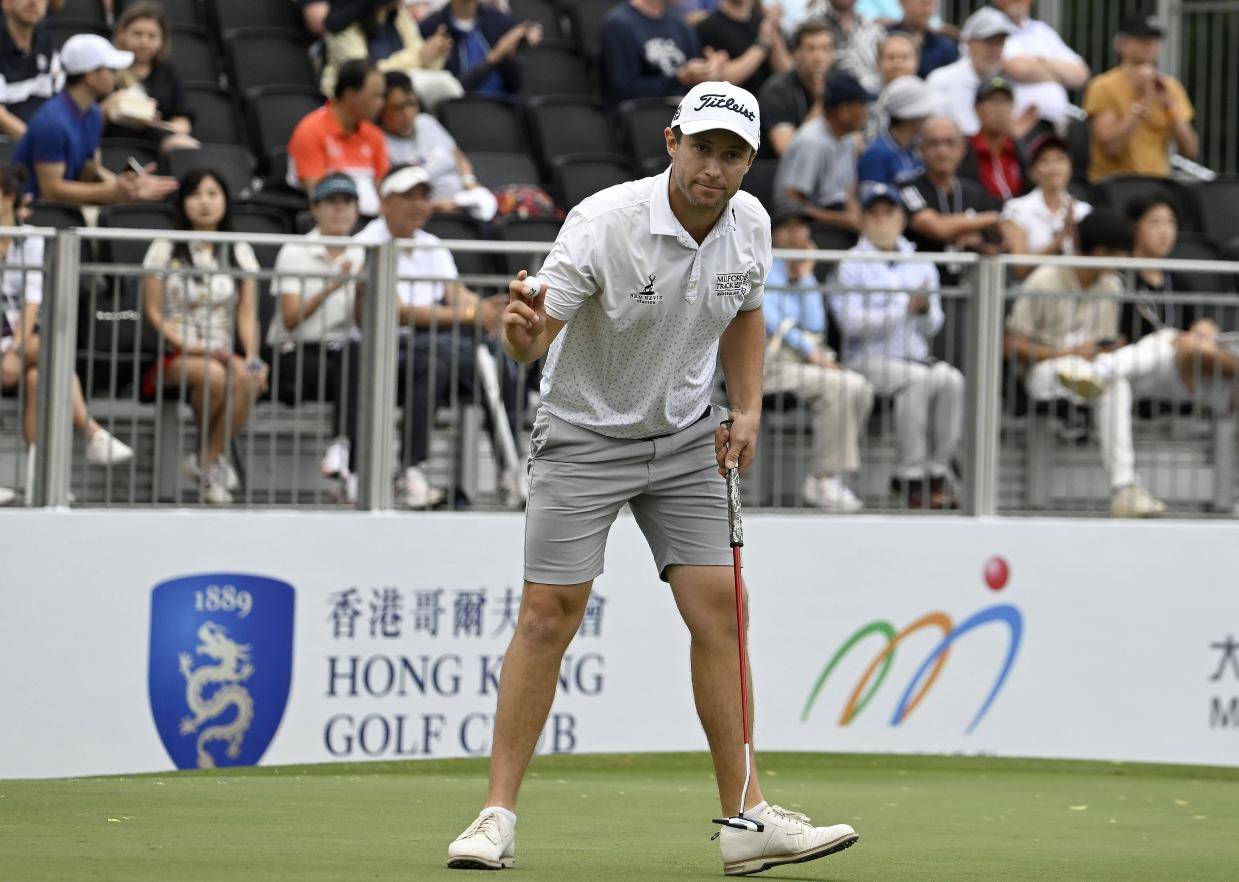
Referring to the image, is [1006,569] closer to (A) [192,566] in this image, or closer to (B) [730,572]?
(A) [192,566]

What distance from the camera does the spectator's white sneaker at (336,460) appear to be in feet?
30.6

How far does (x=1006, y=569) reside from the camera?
9.93 m

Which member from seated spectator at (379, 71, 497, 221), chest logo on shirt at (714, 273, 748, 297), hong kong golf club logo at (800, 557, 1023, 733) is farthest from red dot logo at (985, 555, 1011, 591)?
chest logo on shirt at (714, 273, 748, 297)

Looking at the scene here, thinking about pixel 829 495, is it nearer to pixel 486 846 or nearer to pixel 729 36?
pixel 729 36

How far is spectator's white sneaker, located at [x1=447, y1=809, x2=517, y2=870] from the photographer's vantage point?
5.12 metres

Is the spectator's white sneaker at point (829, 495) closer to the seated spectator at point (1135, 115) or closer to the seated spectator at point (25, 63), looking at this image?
the seated spectator at point (25, 63)

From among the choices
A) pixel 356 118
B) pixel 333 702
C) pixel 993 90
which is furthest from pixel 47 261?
pixel 993 90

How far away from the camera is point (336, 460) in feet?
30.6

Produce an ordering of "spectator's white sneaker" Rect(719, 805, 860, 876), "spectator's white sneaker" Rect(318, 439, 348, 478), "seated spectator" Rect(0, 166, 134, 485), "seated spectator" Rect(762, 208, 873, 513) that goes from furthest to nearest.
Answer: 1. "seated spectator" Rect(762, 208, 873, 513)
2. "spectator's white sneaker" Rect(318, 439, 348, 478)
3. "seated spectator" Rect(0, 166, 134, 485)
4. "spectator's white sneaker" Rect(719, 805, 860, 876)

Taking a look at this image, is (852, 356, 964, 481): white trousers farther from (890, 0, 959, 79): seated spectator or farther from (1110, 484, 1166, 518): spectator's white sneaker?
Result: (890, 0, 959, 79): seated spectator

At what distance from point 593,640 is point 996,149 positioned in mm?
4885

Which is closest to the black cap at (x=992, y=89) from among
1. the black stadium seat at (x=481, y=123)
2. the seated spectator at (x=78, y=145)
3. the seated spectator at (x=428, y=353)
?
the black stadium seat at (x=481, y=123)

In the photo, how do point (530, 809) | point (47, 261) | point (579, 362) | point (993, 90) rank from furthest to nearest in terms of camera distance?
point (993, 90) → point (47, 261) → point (530, 809) → point (579, 362)

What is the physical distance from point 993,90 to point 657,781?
18.7 feet
